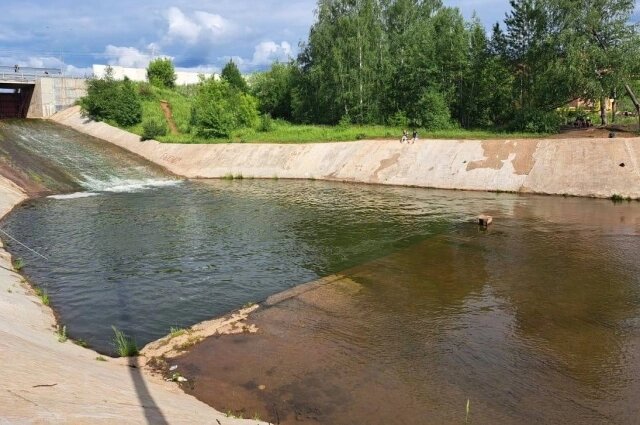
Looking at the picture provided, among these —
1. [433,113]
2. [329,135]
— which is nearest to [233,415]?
[329,135]

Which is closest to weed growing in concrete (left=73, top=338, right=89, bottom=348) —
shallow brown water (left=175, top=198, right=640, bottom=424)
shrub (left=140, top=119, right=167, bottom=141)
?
shallow brown water (left=175, top=198, right=640, bottom=424)

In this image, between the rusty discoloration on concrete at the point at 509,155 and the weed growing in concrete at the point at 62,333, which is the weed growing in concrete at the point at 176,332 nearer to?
the weed growing in concrete at the point at 62,333

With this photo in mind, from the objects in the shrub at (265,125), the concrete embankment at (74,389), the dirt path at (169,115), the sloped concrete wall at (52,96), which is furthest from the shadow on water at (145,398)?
the sloped concrete wall at (52,96)

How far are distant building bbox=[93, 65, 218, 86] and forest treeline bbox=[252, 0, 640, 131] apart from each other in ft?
60.3

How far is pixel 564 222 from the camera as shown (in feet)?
90.3

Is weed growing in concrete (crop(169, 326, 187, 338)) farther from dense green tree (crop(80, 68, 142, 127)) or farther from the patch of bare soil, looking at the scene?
dense green tree (crop(80, 68, 142, 127))

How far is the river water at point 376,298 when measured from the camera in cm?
1052

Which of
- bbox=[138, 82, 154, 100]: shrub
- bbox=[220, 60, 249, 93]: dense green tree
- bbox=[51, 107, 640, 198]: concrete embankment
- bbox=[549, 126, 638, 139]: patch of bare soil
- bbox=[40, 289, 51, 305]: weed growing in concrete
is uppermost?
bbox=[220, 60, 249, 93]: dense green tree

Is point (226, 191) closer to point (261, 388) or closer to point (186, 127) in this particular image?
point (186, 127)

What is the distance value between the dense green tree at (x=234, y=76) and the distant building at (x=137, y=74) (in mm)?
2068

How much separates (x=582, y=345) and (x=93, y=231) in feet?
74.8

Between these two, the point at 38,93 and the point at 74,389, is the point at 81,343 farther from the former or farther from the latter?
the point at 38,93

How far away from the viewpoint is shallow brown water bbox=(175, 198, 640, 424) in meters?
10.1

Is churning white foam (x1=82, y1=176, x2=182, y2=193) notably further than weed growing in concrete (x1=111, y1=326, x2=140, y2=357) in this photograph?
Yes
